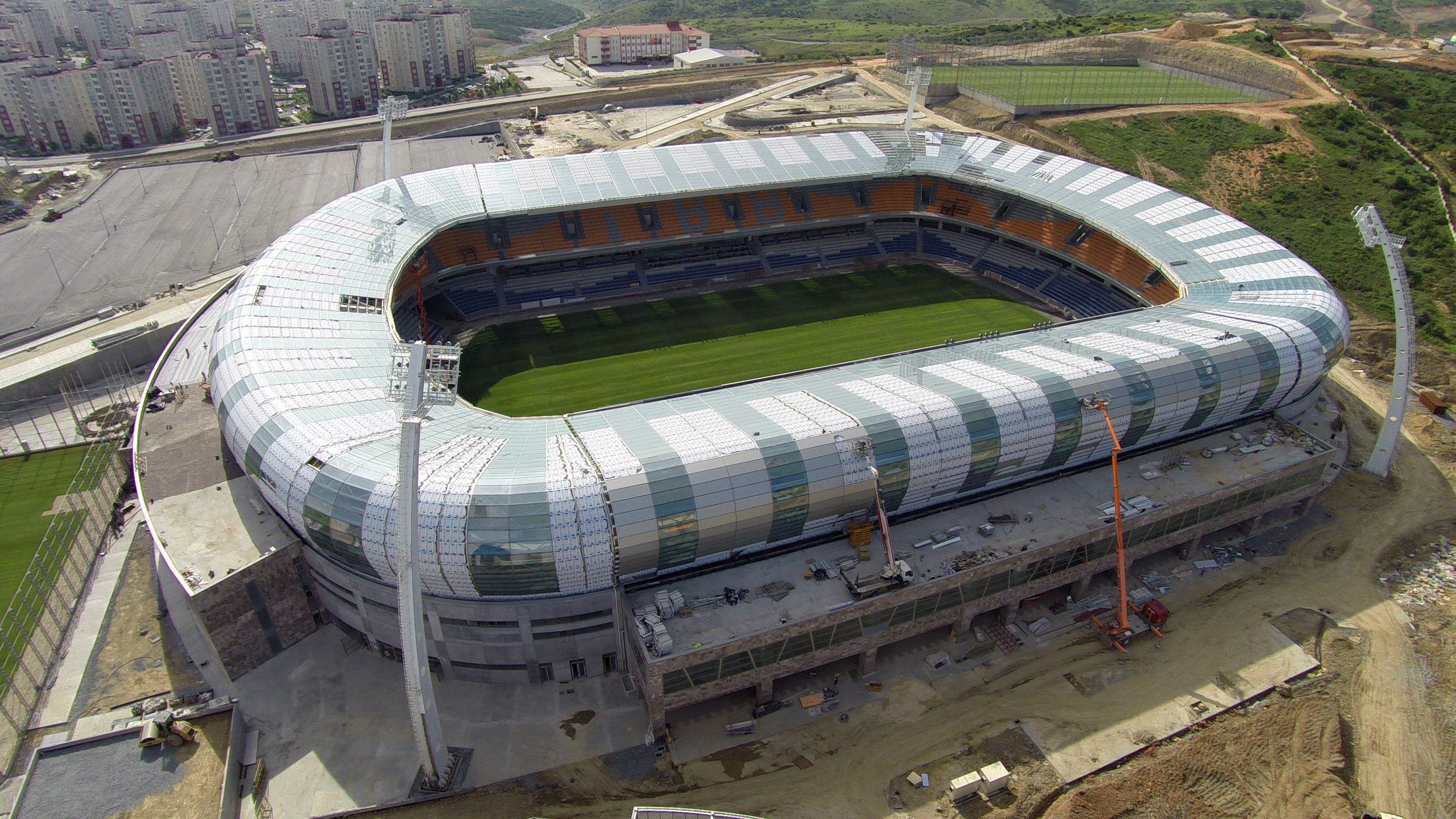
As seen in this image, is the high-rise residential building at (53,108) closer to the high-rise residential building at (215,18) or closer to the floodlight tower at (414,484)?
the high-rise residential building at (215,18)

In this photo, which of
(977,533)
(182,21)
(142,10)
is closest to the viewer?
(977,533)

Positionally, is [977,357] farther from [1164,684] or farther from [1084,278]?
[1084,278]

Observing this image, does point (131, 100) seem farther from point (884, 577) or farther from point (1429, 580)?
point (1429, 580)

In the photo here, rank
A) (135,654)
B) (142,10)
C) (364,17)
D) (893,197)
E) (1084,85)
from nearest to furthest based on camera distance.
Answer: (135,654) → (893,197) → (1084,85) → (364,17) → (142,10)

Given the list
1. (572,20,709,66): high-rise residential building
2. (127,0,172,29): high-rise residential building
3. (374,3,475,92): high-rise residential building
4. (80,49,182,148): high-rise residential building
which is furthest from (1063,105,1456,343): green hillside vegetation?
(127,0,172,29): high-rise residential building

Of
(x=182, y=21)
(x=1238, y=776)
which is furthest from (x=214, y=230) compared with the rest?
(x=182, y=21)

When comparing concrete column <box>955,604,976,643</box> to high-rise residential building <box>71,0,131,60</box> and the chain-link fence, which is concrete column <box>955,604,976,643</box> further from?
high-rise residential building <box>71,0,131,60</box>

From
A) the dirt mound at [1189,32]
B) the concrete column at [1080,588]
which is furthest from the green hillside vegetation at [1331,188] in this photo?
the concrete column at [1080,588]
